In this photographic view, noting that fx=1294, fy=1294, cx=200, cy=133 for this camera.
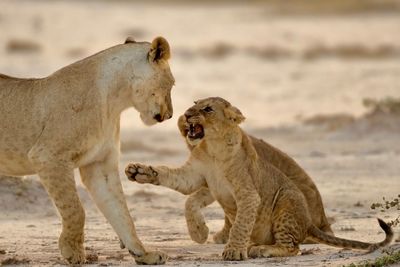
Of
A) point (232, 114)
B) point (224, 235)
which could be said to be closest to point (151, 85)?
point (232, 114)

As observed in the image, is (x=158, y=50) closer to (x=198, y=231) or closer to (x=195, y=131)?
(x=195, y=131)

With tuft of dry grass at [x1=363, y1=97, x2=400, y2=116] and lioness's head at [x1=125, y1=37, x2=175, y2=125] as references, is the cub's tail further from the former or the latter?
tuft of dry grass at [x1=363, y1=97, x2=400, y2=116]


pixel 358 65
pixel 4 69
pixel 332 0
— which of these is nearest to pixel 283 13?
pixel 332 0

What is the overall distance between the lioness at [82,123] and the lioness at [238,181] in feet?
1.07

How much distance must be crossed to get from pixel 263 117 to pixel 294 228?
10159mm

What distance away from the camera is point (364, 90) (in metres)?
21.3

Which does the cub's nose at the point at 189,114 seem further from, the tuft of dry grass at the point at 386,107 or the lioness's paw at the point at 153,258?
the tuft of dry grass at the point at 386,107

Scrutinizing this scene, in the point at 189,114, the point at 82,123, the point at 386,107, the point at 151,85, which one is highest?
the point at 386,107

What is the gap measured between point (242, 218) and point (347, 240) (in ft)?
2.32

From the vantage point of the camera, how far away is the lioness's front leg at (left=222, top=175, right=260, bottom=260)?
8383mm

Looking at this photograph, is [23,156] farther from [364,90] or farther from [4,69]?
[4,69]

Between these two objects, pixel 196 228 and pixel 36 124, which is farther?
pixel 196 228

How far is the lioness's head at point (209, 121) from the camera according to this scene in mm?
8688

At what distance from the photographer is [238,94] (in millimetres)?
22094
